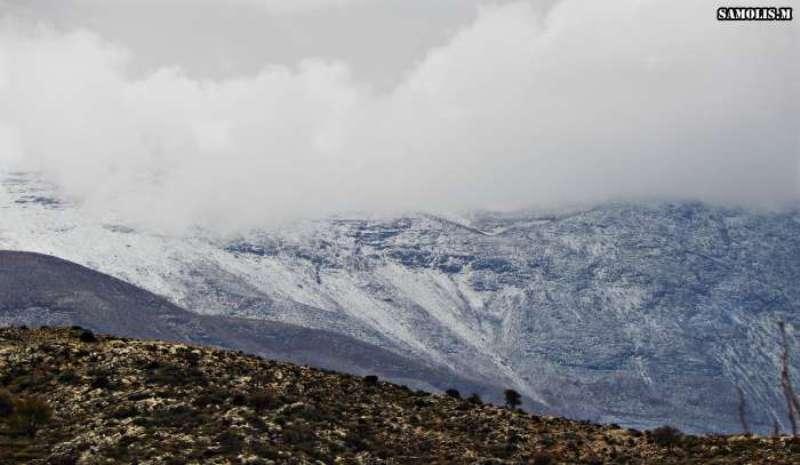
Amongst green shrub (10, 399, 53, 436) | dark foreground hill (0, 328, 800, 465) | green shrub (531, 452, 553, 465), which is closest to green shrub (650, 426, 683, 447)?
dark foreground hill (0, 328, 800, 465)

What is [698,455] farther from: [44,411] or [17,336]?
[17,336]

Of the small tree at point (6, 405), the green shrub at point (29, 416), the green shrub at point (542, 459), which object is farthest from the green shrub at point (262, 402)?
the green shrub at point (542, 459)

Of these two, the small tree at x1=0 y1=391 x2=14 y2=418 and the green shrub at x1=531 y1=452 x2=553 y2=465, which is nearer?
the green shrub at x1=531 y1=452 x2=553 y2=465

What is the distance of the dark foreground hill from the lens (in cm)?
9019

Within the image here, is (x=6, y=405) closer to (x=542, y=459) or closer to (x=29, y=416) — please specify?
(x=29, y=416)

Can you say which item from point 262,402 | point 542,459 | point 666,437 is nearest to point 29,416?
point 262,402

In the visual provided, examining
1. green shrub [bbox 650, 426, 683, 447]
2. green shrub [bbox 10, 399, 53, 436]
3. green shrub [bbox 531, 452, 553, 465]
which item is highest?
green shrub [bbox 10, 399, 53, 436]

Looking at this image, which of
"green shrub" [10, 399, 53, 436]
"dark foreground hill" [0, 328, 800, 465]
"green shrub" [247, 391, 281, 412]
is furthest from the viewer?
"green shrub" [247, 391, 281, 412]

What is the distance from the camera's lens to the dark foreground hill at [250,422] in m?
90.2

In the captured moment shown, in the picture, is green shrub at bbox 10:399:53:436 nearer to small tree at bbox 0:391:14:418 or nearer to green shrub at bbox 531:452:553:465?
small tree at bbox 0:391:14:418

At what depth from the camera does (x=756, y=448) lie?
9450cm

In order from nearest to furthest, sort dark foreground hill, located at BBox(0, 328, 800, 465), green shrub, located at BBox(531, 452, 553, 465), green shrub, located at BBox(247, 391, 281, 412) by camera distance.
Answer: dark foreground hill, located at BBox(0, 328, 800, 465)
green shrub, located at BBox(531, 452, 553, 465)
green shrub, located at BBox(247, 391, 281, 412)

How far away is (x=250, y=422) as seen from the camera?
93.8m

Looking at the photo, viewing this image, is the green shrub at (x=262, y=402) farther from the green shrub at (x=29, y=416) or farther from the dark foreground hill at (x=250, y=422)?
the green shrub at (x=29, y=416)
